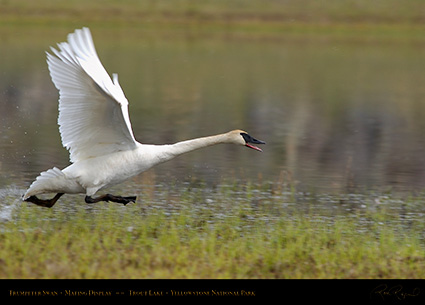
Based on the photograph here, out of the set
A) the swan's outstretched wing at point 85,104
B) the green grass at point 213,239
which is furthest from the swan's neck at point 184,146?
the green grass at point 213,239

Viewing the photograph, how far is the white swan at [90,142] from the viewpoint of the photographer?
8.14 m

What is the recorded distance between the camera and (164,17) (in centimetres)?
4444

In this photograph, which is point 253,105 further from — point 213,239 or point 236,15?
point 236,15

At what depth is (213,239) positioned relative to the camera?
308 inches

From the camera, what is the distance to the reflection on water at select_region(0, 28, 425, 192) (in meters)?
12.9

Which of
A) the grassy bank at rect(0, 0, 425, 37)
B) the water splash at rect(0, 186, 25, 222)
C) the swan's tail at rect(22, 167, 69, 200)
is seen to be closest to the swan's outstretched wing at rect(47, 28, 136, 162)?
the swan's tail at rect(22, 167, 69, 200)

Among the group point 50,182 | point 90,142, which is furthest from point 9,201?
point 90,142

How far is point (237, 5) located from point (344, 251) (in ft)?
131

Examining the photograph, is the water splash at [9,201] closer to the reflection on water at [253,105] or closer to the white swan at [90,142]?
the white swan at [90,142]

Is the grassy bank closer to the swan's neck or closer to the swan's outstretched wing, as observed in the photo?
the swan's neck

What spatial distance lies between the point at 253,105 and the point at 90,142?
13.7 meters

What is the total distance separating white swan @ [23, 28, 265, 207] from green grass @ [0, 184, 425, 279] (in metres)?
0.44

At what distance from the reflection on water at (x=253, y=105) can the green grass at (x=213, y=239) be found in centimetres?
157

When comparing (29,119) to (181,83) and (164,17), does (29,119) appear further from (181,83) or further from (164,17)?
(164,17)
